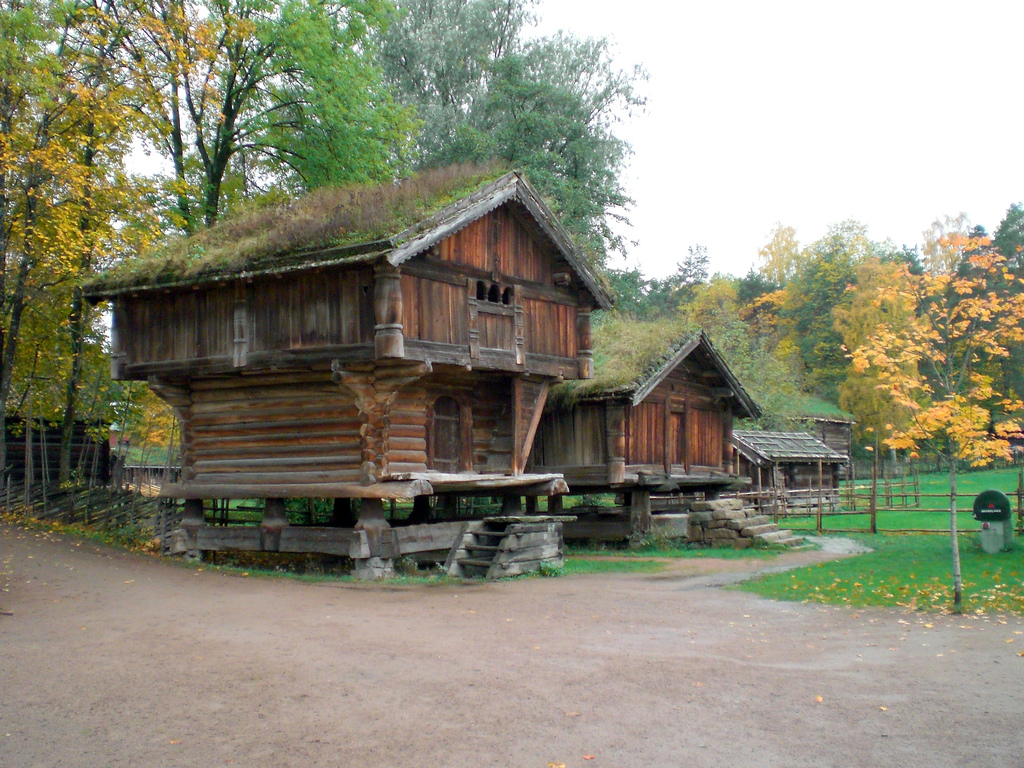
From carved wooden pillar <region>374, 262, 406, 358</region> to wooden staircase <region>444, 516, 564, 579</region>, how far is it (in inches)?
171

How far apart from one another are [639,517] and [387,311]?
1124 cm

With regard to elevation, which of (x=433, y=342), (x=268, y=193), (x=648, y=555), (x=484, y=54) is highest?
(x=484, y=54)

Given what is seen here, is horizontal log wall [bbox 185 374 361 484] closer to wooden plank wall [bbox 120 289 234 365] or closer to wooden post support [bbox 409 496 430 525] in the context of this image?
wooden plank wall [bbox 120 289 234 365]

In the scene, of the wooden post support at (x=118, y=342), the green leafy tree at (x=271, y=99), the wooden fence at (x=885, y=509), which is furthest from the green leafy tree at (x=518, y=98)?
the wooden post support at (x=118, y=342)

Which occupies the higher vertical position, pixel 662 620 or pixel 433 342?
pixel 433 342

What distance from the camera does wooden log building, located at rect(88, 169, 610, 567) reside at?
55.0 ft

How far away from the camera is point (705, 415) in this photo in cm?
2739

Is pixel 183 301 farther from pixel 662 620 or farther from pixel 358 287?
pixel 662 620

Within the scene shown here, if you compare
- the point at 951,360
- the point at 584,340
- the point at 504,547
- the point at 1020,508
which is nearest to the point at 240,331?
the point at 504,547

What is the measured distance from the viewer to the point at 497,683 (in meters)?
8.95

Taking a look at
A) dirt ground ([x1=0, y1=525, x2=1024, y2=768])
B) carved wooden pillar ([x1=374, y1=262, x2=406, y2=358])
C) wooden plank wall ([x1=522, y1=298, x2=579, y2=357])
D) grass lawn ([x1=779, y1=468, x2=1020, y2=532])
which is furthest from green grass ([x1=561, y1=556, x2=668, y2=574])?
grass lawn ([x1=779, y1=468, x2=1020, y2=532])

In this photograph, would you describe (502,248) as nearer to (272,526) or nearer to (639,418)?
(272,526)

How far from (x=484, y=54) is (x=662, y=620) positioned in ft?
105

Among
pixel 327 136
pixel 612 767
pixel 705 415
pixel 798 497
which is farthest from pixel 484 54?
pixel 612 767
